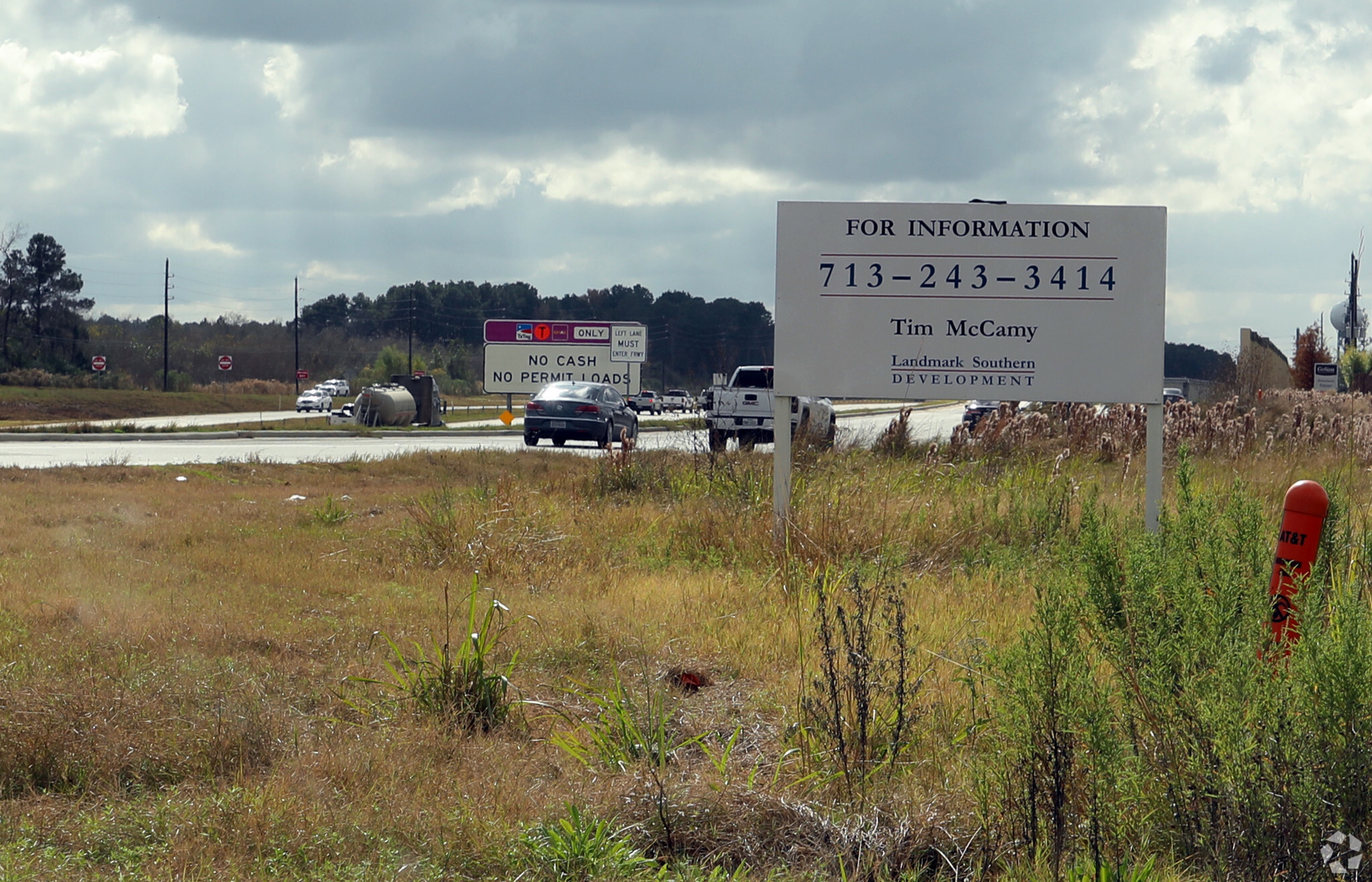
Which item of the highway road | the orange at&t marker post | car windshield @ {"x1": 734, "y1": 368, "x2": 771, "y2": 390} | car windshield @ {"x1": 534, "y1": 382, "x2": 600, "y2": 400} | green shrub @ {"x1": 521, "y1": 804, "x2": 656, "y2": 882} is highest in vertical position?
car windshield @ {"x1": 734, "y1": 368, "x2": 771, "y2": 390}

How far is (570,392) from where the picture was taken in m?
26.5

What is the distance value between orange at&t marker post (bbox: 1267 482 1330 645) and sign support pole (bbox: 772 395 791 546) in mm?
4268

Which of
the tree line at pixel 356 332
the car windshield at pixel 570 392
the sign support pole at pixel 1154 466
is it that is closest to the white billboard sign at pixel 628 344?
the car windshield at pixel 570 392

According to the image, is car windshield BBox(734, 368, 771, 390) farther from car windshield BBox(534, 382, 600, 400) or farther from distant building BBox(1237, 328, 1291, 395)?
distant building BBox(1237, 328, 1291, 395)

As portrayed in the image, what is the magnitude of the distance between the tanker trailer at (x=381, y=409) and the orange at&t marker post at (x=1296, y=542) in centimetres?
4044

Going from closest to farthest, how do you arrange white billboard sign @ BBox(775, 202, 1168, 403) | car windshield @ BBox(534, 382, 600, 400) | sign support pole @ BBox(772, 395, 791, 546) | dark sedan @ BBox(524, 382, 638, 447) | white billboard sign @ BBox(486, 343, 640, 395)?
1. sign support pole @ BBox(772, 395, 791, 546)
2. white billboard sign @ BBox(775, 202, 1168, 403)
3. dark sedan @ BBox(524, 382, 638, 447)
4. car windshield @ BBox(534, 382, 600, 400)
5. white billboard sign @ BBox(486, 343, 640, 395)

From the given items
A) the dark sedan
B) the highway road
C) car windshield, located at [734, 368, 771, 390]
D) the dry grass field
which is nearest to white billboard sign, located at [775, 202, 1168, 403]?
the dry grass field

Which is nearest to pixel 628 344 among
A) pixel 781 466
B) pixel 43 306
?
pixel 781 466

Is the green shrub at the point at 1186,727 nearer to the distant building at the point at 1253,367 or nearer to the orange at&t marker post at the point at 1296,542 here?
the orange at&t marker post at the point at 1296,542

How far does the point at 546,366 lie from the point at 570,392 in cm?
1027

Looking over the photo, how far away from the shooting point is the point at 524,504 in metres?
9.57

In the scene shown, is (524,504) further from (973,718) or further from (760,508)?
(973,718)

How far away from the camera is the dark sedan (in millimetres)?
25703

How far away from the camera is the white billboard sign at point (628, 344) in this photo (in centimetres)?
3553
